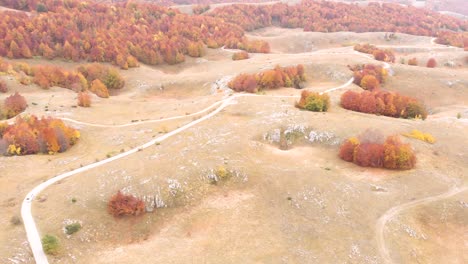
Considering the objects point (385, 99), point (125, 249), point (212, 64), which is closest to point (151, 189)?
point (125, 249)

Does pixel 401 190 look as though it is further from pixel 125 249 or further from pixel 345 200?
pixel 125 249

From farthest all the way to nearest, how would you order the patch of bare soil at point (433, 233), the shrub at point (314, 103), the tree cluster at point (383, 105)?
1. the tree cluster at point (383, 105)
2. the shrub at point (314, 103)
3. the patch of bare soil at point (433, 233)

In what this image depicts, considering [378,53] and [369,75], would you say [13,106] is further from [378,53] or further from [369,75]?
[378,53]

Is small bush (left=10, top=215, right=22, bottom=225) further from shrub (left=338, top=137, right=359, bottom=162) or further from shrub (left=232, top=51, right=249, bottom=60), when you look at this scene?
shrub (left=232, top=51, right=249, bottom=60)

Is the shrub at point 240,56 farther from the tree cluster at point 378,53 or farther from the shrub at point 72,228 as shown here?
the shrub at point 72,228

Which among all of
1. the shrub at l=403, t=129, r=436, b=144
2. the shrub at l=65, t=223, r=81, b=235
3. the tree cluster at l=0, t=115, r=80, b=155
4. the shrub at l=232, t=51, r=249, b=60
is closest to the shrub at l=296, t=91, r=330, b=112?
the shrub at l=403, t=129, r=436, b=144

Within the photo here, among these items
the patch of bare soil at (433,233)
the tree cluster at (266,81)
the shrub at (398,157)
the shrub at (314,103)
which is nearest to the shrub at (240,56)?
the tree cluster at (266,81)

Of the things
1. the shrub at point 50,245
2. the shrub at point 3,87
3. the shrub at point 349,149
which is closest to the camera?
the shrub at point 50,245

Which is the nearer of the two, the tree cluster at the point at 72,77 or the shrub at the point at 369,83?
the shrub at the point at 369,83
